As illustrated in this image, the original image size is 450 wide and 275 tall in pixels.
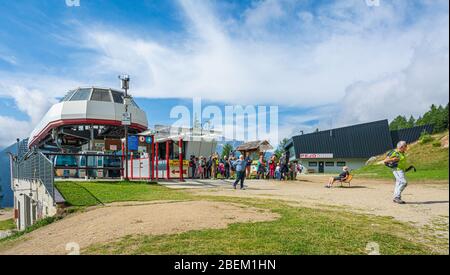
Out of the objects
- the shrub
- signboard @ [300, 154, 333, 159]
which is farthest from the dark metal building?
the shrub

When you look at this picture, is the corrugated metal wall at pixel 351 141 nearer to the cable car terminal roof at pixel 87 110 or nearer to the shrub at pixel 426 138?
the cable car terminal roof at pixel 87 110

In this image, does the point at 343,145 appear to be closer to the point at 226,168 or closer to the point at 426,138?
the point at 226,168

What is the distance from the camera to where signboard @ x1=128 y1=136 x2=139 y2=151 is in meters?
17.4

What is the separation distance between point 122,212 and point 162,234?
2858 mm

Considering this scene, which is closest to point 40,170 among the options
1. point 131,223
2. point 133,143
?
point 133,143

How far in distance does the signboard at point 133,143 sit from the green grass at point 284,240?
1259 centimetres

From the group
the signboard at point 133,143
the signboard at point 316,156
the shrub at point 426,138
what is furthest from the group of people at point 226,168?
the signboard at point 316,156

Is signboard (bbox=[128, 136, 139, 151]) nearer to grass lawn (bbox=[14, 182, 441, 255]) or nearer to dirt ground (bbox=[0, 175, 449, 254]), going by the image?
dirt ground (bbox=[0, 175, 449, 254])

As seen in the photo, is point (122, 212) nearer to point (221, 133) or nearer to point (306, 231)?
point (306, 231)

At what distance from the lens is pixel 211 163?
21766 mm

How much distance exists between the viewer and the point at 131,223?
20.9 feet

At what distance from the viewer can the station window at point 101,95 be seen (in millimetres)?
33375

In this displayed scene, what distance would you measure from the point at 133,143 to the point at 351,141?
48.9 m
